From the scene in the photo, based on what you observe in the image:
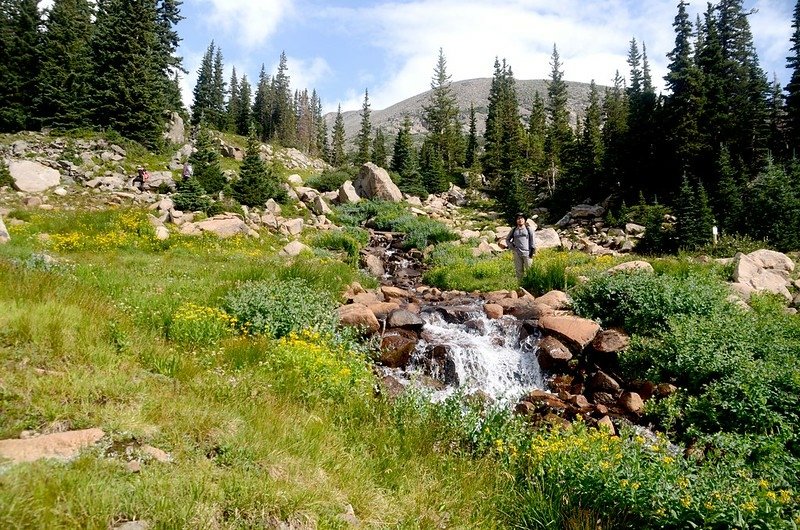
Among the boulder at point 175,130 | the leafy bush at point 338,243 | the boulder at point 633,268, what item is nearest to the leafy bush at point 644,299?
the boulder at point 633,268

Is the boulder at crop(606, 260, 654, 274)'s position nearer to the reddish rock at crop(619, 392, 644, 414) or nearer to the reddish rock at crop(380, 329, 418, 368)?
the reddish rock at crop(619, 392, 644, 414)

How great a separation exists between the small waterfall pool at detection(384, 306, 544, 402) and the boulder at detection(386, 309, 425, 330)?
26 cm

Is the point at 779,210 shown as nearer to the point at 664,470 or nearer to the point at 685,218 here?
the point at 685,218

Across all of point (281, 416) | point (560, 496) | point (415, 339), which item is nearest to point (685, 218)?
point (415, 339)

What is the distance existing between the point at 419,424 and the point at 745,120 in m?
38.3

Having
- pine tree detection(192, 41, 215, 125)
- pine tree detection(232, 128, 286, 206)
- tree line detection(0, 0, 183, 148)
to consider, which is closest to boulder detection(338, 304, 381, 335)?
pine tree detection(232, 128, 286, 206)

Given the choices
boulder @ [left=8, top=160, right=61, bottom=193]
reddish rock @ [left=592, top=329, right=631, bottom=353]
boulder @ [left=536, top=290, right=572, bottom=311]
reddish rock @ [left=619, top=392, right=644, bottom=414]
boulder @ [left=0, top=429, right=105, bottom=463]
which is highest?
boulder @ [left=8, top=160, right=61, bottom=193]

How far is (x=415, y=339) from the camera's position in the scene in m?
10.2

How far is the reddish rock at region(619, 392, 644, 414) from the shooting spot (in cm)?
754

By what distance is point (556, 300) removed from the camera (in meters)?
12.3

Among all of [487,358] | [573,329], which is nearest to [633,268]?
[573,329]

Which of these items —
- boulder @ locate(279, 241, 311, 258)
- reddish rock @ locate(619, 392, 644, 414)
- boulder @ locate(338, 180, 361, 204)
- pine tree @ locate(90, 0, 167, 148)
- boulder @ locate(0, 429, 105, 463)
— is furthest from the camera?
boulder @ locate(338, 180, 361, 204)

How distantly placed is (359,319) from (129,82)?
1238 inches

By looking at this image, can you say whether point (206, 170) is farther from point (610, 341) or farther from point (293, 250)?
point (610, 341)
